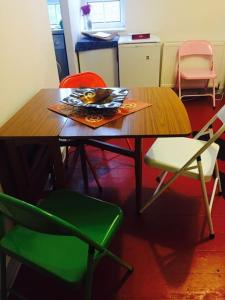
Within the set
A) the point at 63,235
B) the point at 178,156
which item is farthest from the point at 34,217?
the point at 178,156

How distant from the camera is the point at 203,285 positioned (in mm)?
1250

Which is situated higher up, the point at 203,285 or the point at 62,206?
the point at 62,206

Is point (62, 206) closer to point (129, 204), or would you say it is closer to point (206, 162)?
point (129, 204)

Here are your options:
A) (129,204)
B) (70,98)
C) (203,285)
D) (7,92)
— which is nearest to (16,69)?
(7,92)

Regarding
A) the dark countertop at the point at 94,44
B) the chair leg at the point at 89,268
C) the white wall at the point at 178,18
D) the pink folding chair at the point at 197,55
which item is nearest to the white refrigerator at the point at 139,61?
the dark countertop at the point at 94,44

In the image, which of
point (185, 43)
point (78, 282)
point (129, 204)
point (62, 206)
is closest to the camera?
point (78, 282)

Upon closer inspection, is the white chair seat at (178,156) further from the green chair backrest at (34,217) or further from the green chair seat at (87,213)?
the green chair backrest at (34,217)

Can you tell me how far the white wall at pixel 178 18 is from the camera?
3.17 m

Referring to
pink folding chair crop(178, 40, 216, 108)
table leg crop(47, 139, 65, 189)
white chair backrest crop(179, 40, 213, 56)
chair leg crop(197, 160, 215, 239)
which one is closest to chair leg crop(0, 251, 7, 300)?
table leg crop(47, 139, 65, 189)

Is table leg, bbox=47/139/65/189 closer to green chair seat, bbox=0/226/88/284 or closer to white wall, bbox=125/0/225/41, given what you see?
green chair seat, bbox=0/226/88/284

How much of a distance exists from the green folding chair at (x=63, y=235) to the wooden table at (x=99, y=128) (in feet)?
0.99

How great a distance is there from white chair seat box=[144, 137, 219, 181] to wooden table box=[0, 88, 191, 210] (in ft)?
0.37

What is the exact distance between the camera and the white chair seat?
1337mm

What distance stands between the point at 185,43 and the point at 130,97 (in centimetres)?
220
